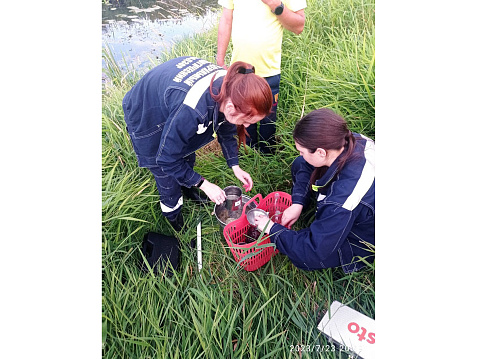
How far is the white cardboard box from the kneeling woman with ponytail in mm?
260

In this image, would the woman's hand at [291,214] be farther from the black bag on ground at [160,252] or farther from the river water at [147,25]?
the river water at [147,25]

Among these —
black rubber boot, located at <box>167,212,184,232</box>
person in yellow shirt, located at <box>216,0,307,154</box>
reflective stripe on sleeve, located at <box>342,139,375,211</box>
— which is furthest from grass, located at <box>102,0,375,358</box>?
reflective stripe on sleeve, located at <box>342,139,375,211</box>

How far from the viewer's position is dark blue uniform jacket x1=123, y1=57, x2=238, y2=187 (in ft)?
4.80

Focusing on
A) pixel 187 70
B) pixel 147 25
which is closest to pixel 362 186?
pixel 187 70

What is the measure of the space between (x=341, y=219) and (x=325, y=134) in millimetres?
377

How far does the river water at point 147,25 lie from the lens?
1575 mm

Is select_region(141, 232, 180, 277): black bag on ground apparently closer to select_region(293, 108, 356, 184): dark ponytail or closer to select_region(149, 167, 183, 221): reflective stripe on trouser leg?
select_region(149, 167, 183, 221): reflective stripe on trouser leg

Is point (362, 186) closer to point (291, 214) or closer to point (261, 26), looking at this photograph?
point (291, 214)

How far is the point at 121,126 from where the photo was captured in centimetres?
231

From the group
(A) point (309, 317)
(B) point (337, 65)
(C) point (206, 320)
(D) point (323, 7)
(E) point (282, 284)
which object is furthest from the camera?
(D) point (323, 7)

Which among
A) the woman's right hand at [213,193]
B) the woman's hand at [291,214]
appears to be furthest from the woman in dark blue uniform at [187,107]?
the woman's hand at [291,214]
